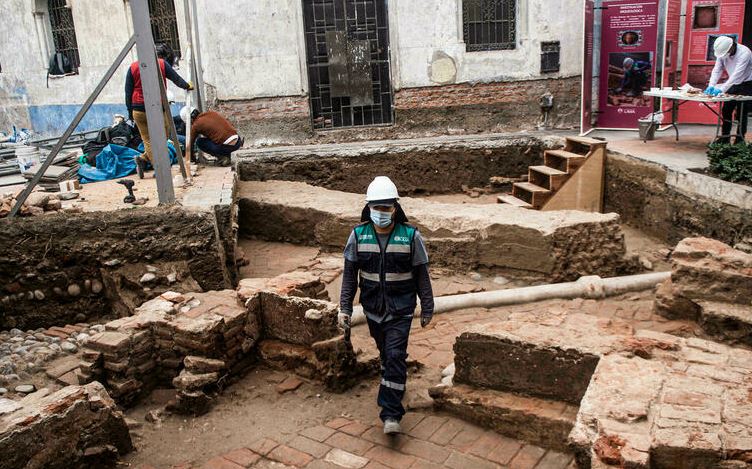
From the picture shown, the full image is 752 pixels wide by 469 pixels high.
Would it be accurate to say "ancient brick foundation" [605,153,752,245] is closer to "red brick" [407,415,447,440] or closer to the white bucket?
"red brick" [407,415,447,440]

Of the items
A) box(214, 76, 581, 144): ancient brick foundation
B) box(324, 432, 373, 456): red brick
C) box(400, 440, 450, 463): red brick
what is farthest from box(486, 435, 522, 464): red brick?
box(214, 76, 581, 144): ancient brick foundation

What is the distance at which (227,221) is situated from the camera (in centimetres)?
777

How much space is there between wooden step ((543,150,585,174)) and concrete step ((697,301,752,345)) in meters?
4.68

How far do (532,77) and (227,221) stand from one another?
9447mm

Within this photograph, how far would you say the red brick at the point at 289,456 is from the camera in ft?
14.2

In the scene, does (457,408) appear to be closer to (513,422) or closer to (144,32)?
(513,422)

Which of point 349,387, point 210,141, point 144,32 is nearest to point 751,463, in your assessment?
point 349,387

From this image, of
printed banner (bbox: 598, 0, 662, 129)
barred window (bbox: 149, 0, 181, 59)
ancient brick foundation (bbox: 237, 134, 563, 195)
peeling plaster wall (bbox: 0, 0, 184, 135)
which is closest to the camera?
ancient brick foundation (bbox: 237, 134, 563, 195)

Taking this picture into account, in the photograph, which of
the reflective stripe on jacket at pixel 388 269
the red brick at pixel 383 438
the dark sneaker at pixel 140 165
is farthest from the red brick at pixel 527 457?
the dark sneaker at pixel 140 165

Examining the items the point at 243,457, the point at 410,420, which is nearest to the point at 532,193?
the point at 410,420

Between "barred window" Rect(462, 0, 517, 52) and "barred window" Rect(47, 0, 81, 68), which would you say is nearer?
"barred window" Rect(462, 0, 517, 52)

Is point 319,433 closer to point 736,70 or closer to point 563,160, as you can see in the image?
point 563,160

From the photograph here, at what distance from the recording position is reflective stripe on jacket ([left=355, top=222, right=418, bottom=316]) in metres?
4.69

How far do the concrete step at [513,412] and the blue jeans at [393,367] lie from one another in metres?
0.37
